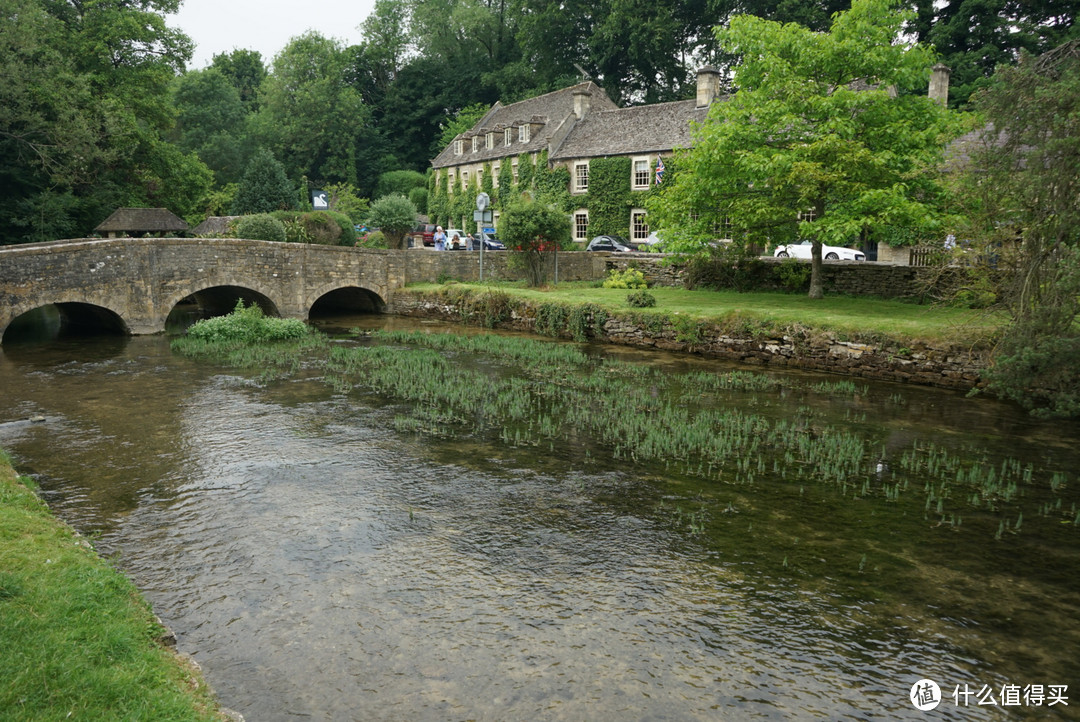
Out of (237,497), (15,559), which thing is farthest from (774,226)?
(15,559)

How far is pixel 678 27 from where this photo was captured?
52656 mm

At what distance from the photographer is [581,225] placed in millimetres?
45812

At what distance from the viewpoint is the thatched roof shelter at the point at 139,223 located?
1358 inches

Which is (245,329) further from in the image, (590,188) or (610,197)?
(590,188)

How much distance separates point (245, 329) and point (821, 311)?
17876 millimetres

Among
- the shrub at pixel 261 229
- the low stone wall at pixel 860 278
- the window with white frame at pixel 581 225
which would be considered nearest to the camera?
the low stone wall at pixel 860 278

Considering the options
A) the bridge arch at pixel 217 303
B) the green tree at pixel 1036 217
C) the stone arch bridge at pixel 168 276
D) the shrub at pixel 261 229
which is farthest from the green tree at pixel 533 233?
the green tree at pixel 1036 217

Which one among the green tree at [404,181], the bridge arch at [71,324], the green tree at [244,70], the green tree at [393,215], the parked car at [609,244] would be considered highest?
the green tree at [244,70]

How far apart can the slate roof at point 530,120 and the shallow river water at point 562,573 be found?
126 feet

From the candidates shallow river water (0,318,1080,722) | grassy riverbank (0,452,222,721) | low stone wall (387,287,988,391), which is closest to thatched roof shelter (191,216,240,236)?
low stone wall (387,287,988,391)

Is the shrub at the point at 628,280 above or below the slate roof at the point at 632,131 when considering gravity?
below

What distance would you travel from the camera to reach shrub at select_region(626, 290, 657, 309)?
79.4 ft

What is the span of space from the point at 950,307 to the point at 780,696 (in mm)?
17672

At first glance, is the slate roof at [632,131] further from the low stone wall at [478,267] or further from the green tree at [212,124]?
the green tree at [212,124]
